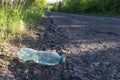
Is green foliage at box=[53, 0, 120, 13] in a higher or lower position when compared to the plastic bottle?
lower

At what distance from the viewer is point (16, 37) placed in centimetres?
643

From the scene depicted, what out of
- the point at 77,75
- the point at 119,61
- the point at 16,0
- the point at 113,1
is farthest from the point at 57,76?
the point at 113,1

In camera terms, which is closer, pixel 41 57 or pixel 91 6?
pixel 41 57

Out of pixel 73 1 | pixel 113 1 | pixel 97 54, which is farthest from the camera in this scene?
pixel 73 1

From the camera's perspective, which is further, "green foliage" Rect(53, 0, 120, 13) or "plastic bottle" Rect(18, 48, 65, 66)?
"green foliage" Rect(53, 0, 120, 13)

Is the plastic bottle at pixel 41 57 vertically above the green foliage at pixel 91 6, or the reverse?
the plastic bottle at pixel 41 57

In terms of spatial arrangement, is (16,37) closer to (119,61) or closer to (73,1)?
(119,61)

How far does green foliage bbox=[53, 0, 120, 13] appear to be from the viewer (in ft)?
106

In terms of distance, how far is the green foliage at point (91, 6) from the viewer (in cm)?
3217

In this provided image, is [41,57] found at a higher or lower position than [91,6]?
higher

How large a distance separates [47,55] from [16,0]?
2.35m

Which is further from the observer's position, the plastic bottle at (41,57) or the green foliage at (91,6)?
the green foliage at (91,6)

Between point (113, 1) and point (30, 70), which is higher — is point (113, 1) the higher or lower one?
the lower one

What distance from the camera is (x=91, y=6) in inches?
1497
